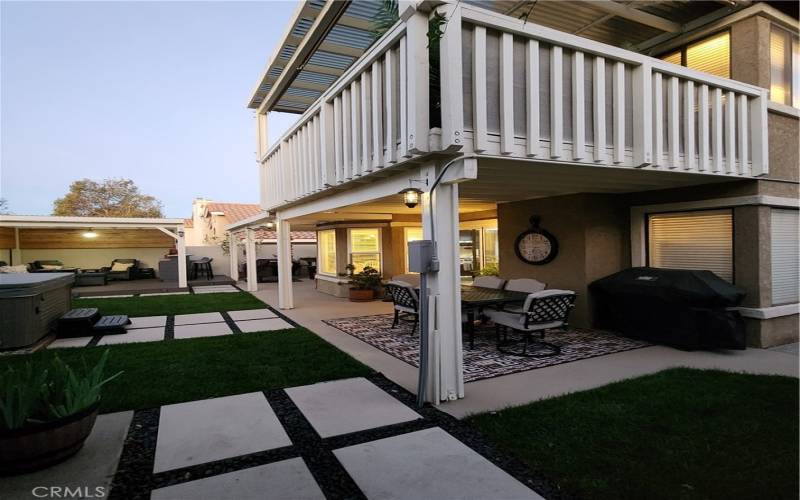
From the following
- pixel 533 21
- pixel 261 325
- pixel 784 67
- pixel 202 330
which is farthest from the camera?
pixel 261 325

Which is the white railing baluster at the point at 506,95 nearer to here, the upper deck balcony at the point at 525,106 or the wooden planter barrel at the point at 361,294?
the upper deck balcony at the point at 525,106

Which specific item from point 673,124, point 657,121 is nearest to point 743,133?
point 673,124

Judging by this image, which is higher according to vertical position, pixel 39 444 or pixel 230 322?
pixel 39 444

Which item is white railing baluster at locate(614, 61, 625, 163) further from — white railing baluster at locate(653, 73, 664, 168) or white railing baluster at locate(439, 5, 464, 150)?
white railing baluster at locate(439, 5, 464, 150)

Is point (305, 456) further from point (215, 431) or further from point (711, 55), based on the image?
point (711, 55)

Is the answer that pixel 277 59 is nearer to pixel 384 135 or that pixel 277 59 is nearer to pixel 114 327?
pixel 384 135

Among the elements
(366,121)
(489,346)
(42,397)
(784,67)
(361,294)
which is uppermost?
(784,67)

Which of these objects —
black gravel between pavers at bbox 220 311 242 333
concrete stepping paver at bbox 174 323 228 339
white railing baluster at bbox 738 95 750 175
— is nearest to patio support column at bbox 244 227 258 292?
black gravel between pavers at bbox 220 311 242 333

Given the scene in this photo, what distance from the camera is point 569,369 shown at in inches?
192

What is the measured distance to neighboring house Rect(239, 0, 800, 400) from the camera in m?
3.84

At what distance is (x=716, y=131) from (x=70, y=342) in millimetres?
9960

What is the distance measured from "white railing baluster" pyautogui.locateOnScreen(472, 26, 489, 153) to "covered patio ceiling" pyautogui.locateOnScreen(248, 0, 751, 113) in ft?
5.12

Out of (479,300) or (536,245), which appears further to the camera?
(536,245)

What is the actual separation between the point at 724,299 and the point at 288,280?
27.5ft
